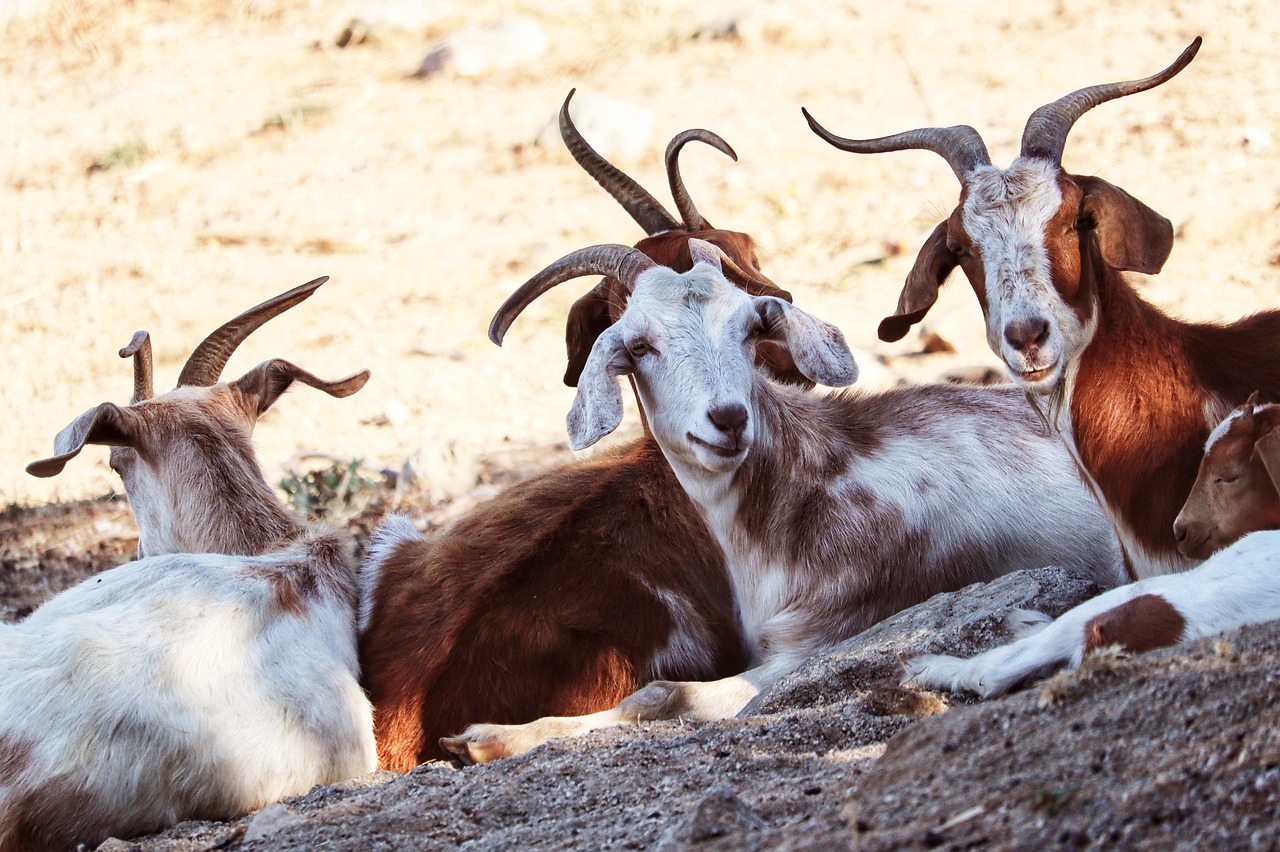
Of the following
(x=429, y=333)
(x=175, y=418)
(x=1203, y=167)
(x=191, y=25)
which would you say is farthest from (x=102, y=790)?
(x=191, y=25)

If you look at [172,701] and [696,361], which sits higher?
[696,361]

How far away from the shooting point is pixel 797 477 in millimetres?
5352

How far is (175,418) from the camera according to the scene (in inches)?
229

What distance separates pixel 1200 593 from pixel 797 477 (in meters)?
1.73

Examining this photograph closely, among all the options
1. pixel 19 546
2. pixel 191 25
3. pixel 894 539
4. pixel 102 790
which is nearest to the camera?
pixel 102 790

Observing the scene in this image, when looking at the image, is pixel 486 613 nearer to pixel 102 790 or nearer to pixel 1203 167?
pixel 102 790

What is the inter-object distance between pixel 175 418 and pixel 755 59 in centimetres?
911

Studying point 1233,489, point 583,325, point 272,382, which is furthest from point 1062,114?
point 272,382

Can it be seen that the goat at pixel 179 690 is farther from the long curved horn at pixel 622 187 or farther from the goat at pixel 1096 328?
the long curved horn at pixel 622 187

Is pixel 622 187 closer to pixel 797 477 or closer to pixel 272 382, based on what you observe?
pixel 272 382

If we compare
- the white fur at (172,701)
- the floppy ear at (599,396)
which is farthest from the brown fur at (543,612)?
the floppy ear at (599,396)

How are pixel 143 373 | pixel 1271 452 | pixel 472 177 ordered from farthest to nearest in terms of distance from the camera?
pixel 472 177
pixel 143 373
pixel 1271 452

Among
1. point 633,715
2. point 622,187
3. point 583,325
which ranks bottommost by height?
point 633,715

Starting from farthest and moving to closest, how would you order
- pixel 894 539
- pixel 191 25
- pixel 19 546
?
pixel 191 25 → pixel 19 546 → pixel 894 539
